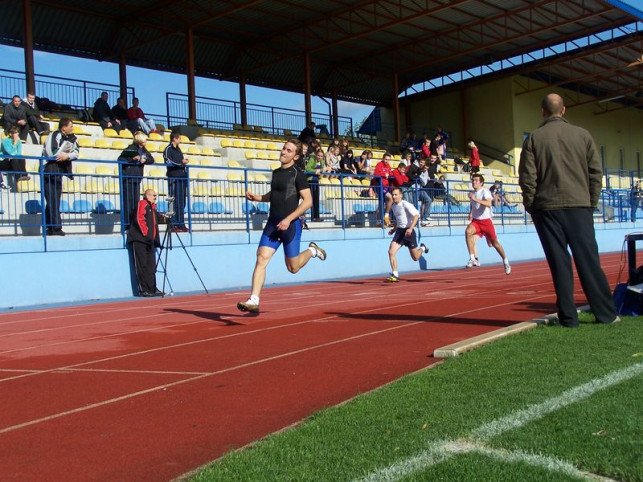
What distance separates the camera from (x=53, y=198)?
1494cm

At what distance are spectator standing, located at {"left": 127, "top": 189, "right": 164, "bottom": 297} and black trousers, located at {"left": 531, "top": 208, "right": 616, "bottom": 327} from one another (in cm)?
939

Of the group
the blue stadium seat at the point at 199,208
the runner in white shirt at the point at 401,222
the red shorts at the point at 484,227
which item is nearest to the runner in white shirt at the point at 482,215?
the red shorts at the point at 484,227

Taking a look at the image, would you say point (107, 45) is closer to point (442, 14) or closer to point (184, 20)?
point (184, 20)

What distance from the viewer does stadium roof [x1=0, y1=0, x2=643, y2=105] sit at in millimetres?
29641

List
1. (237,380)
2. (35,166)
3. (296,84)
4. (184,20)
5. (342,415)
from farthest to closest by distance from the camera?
(296,84) → (184,20) → (35,166) → (237,380) → (342,415)

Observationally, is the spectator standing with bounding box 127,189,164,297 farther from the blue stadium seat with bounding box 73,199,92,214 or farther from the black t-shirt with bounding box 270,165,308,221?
the black t-shirt with bounding box 270,165,308,221

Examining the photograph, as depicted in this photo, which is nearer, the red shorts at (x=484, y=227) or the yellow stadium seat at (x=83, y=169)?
the yellow stadium seat at (x=83, y=169)

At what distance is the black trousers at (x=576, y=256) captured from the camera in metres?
7.51

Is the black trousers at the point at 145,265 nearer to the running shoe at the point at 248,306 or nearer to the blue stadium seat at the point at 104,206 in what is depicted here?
the blue stadium seat at the point at 104,206

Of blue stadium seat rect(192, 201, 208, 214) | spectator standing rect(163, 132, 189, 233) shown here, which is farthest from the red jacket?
spectator standing rect(163, 132, 189, 233)

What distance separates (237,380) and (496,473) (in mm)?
3030

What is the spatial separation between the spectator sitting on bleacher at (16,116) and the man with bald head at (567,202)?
44.1 ft

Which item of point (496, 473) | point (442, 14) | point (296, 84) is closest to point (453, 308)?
point (496, 473)

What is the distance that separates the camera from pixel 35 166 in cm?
1538
